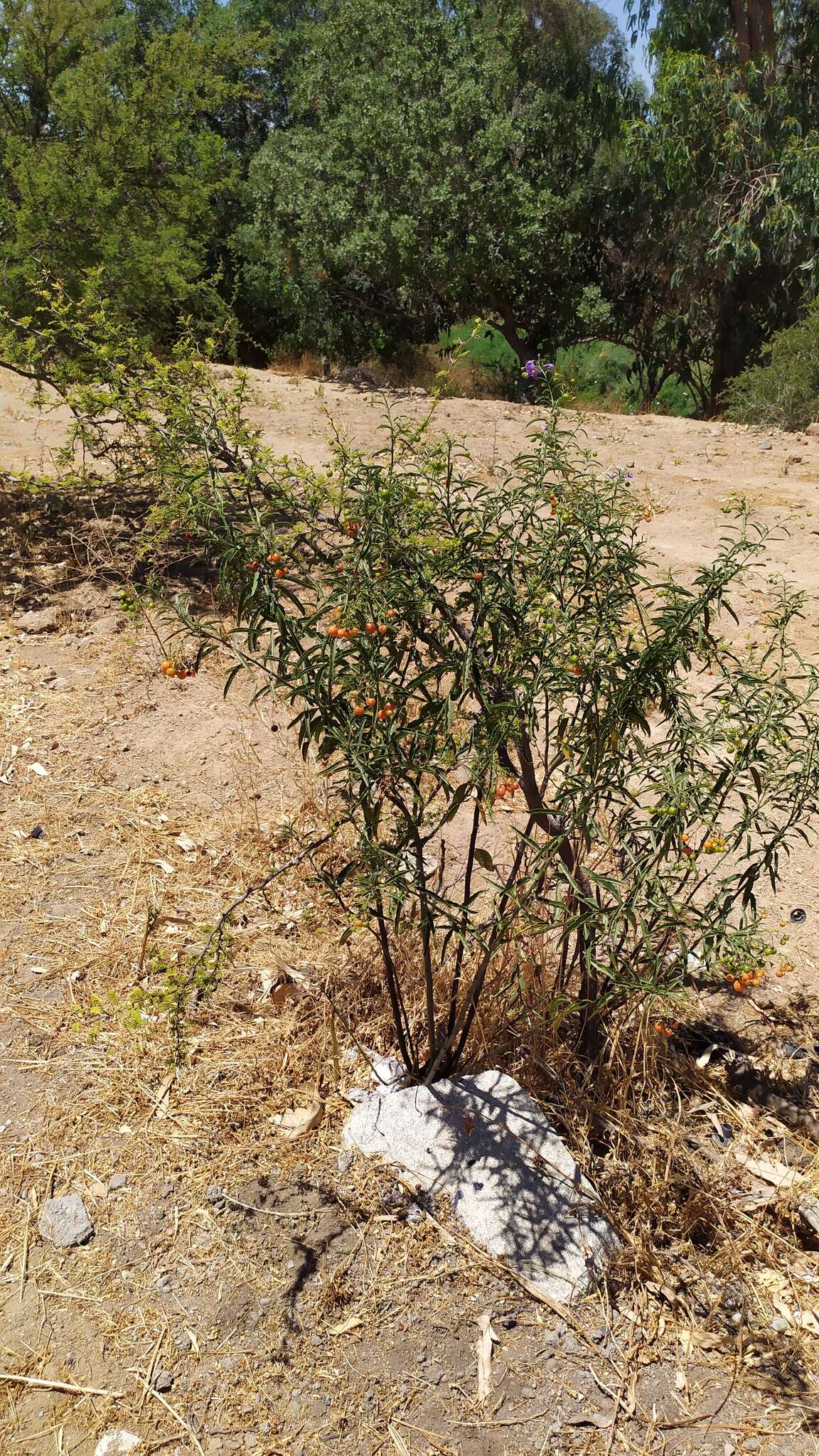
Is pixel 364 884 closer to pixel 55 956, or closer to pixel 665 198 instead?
pixel 55 956

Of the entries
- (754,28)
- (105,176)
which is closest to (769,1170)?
(105,176)

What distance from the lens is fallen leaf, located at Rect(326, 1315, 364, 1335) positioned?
7.33 feet

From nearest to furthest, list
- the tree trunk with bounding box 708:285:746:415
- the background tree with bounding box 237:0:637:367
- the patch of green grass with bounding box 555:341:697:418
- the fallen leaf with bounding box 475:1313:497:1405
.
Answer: the fallen leaf with bounding box 475:1313:497:1405
the background tree with bounding box 237:0:637:367
the tree trunk with bounding box 708:285:746:415
the patch of green grass with bounding box 555:341:697:418

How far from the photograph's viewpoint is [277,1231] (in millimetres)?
2451

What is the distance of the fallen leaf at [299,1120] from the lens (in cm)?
269

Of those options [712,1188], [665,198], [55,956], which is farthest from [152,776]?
[665,198]

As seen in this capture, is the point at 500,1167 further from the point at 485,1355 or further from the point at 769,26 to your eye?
the point at 769,26

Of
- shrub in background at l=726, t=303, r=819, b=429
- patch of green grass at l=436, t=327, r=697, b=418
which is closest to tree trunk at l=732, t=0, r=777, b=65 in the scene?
patch of green grass at l=436, t=327, r=697, b=418

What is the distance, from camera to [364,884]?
2.04 meters

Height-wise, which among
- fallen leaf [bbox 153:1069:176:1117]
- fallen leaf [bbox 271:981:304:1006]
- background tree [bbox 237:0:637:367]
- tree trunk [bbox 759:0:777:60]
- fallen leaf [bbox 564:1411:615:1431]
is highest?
tree trunk [bbox 759:0:777:60]

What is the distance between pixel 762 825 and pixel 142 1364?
2798 mm

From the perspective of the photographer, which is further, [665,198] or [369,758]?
[665,198]

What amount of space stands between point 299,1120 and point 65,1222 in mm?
587

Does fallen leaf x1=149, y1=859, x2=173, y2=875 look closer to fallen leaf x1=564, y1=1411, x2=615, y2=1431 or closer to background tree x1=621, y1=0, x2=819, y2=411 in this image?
fallen leaf x1=564, y1=1411, x2=615, y2=1431
